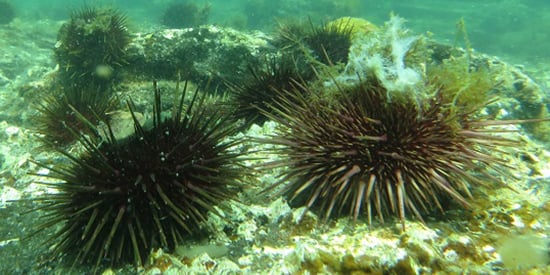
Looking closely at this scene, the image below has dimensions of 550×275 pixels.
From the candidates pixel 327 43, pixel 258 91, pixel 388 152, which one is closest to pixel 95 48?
pixel 258 91

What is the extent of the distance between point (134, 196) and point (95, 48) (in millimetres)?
6076

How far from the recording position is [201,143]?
2822 mm

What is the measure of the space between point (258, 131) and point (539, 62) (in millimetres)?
22715

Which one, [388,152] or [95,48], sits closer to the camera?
[388,152]

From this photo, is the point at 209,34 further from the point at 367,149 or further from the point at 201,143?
the point at 367,149

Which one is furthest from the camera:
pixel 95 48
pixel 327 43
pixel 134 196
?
pixel 95 48

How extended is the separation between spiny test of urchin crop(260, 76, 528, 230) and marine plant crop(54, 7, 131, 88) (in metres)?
5.88

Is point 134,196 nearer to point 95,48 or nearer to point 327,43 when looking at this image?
point 327,43

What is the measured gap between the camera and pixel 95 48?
7457 millimetres

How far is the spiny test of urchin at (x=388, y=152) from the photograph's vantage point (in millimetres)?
2525

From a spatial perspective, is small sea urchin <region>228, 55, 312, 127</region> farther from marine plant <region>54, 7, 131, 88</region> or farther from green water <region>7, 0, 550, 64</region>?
green water <region>7, 0, 550, 64</region>

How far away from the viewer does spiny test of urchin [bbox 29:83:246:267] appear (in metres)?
2.47

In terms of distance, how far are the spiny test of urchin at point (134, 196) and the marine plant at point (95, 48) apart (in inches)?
211

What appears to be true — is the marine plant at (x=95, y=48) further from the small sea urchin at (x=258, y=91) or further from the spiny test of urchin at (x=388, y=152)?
the spiny test of urchin at (x=388, y=152)
